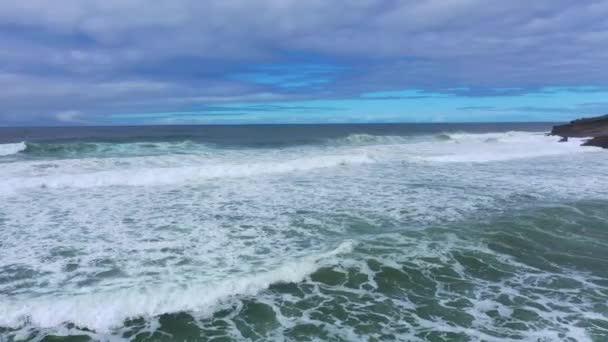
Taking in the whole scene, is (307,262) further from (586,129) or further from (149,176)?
(586,129)

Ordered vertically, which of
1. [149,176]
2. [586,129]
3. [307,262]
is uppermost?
Result: [586,129]

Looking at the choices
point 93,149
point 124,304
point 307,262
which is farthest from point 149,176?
point 93,149

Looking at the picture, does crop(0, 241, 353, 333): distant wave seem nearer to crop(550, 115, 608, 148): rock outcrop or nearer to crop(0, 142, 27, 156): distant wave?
crop(0, 142, 27, 156): distant wave

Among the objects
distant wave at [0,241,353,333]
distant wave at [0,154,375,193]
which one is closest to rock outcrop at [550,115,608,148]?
distant wave at [0,154,375,193]

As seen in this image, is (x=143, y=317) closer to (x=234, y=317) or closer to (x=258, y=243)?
(x=234, y=317)

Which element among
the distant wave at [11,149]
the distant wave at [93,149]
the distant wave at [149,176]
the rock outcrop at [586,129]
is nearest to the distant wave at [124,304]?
the distant wave at [149,176]

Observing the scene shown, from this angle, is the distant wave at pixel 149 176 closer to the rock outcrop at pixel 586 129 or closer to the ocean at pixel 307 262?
the ocean at pixel 307 262
